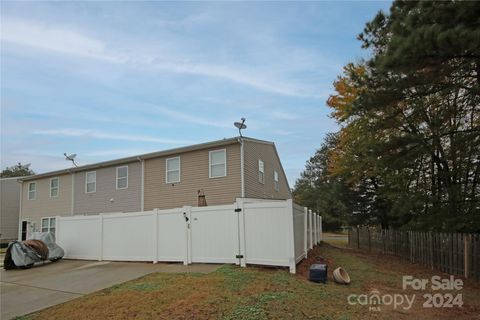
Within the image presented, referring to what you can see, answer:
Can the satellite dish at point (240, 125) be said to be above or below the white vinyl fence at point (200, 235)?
above

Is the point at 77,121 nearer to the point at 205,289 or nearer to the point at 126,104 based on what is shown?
the point at 126,104

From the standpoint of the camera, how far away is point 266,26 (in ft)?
39.1

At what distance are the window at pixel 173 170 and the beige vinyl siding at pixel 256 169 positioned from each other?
354 centimetres

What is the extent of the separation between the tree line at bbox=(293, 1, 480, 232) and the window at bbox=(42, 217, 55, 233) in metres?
17.9

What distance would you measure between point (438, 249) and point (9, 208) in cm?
3298

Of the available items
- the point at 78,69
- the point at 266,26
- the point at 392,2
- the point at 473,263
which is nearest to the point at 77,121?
the point at 78,69

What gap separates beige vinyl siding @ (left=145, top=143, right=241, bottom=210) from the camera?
16141mm

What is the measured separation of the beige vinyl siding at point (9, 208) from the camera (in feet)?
104

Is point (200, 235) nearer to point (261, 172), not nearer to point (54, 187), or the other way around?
point (261, 172)

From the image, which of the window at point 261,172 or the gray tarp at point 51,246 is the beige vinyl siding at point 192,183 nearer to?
the window at point 261,172

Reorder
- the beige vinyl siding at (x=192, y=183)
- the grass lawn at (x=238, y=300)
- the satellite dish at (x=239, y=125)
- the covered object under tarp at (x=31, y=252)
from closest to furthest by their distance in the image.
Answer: the grass lawn at (x=238, y=300) < the covered object under tarp at (x=31, y=252) < the satellite dish at (x=239, y=125) < the beige vinyl siding at (x=192, y=183)

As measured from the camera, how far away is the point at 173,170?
1795cm

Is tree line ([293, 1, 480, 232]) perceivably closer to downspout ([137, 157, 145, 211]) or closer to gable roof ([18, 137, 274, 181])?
gable roof ([18, 137, 274, 181])

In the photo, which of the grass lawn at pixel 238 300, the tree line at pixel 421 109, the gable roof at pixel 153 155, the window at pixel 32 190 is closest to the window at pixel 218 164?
the gable roof at pixel 153 155
